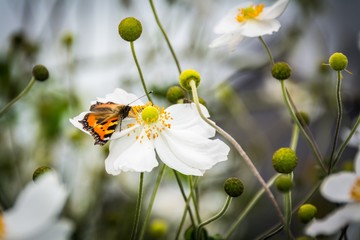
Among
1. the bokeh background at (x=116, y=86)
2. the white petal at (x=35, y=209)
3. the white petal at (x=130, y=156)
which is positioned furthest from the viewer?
the bokeh background at (x=116, y=86)

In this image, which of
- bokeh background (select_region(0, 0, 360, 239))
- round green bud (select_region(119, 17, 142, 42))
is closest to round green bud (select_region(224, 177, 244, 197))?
round green bud (select_region(119, 17, 142, 42))

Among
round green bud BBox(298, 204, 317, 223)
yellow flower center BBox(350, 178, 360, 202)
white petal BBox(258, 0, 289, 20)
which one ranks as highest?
white petal BBox(258, 0, 289, 20)

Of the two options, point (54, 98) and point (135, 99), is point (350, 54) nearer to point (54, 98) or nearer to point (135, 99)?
point (54, 98)

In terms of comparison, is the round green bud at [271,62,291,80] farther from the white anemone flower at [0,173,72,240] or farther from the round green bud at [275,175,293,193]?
the white anemone flower at [0,173,72,240]

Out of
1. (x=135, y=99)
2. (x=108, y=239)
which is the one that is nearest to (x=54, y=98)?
(x=108, y=239)

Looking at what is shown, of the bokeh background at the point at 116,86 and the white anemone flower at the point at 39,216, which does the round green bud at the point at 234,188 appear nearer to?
the white anemone flower at the point at 39,216

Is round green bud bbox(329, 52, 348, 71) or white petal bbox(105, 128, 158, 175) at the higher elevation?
white petal bbox(105, 128, 158, 175)

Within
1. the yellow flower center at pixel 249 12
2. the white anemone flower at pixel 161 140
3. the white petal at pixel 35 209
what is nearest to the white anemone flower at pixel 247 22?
the yellow flower center at pixel 249 12
